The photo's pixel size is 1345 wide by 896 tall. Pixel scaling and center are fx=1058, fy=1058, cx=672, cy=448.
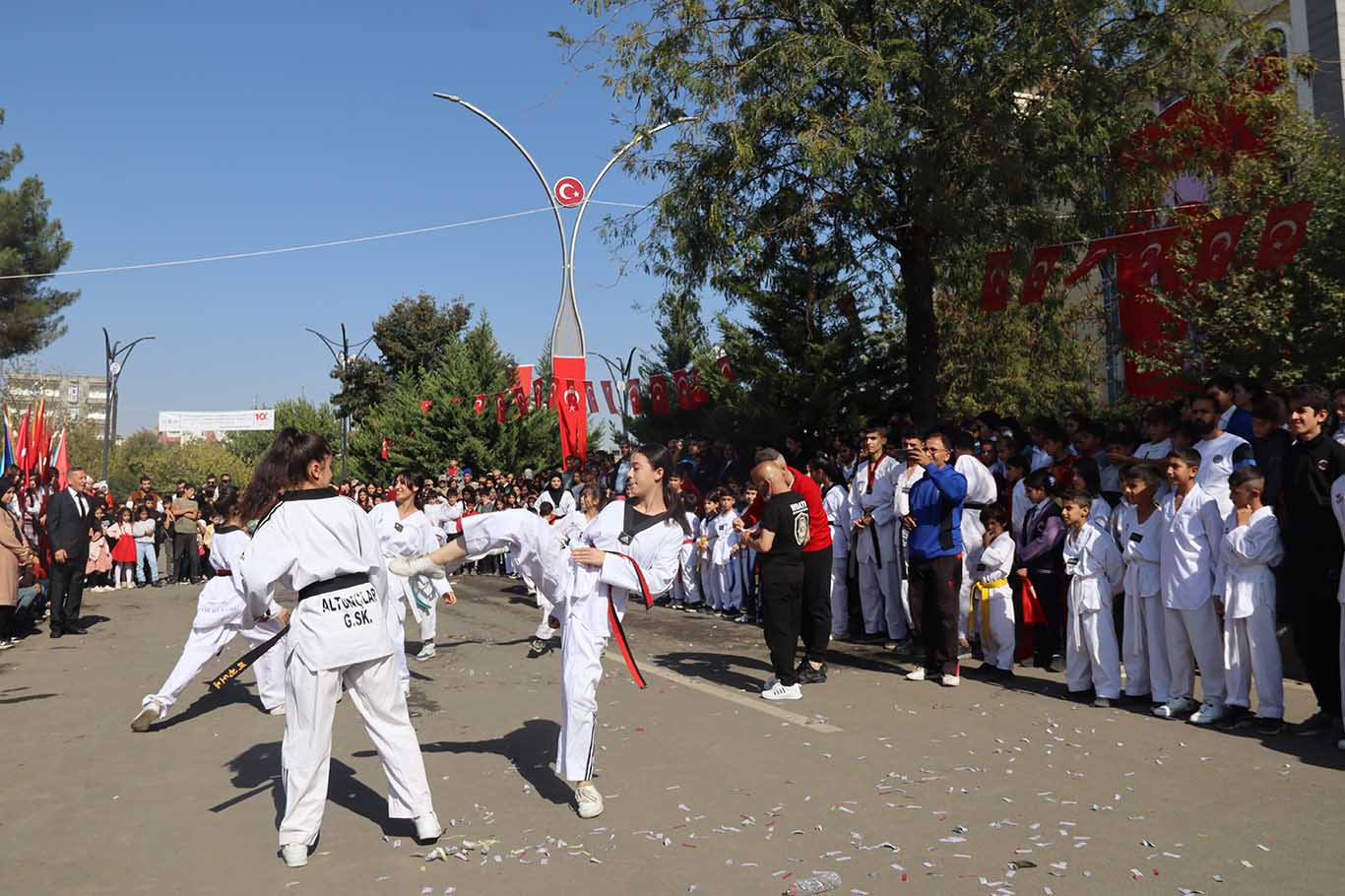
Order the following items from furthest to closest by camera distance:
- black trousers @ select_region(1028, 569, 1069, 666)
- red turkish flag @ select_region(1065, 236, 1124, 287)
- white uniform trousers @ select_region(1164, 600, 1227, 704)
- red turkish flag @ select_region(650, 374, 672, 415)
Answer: red turkish flag @ select_region(650, 374, 672, 415), red turkish flag @ select_region(1065, 236, 1124, 287), black trousers @ select_region(1028, 569, 1069, 666), white uniform trousers @ select_region(1164, 600, 1227, 704)

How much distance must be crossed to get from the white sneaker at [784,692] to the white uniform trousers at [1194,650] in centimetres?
275

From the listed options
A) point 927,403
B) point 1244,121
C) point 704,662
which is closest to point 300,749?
point 704,662

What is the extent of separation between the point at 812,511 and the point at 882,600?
2.94 m

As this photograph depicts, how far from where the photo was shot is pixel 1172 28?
12945mm

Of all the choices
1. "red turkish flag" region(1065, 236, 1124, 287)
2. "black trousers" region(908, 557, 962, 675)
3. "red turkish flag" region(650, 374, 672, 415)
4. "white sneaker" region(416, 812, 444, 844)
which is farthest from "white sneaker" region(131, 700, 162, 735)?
"red turkish flag" region(650, 374, 672, 415)

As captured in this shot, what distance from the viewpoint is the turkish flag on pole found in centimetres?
1270

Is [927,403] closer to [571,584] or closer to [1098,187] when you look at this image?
[1098,187]

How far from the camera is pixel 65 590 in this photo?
47.6 ft

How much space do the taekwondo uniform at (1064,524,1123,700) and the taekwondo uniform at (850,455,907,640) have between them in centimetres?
264

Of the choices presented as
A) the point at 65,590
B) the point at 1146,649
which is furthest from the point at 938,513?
the point at 65,590

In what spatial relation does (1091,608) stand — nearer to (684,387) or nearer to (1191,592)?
(1191,592)

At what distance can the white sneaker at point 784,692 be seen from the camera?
8375 mm

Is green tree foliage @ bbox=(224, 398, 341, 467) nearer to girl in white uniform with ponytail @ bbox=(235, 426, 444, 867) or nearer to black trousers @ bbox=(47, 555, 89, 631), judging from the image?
black trousers @ bbox=(47, 555, 89, 631)

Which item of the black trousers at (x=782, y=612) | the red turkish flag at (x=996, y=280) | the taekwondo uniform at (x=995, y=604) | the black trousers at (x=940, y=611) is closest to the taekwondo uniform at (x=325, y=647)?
the black trousers at (x=782, y=612)
